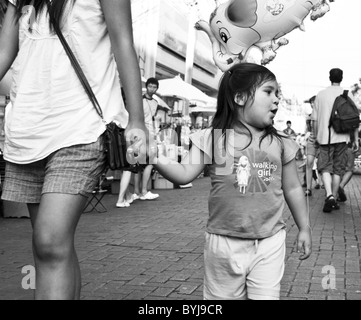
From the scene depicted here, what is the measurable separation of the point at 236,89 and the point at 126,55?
25.3 inches

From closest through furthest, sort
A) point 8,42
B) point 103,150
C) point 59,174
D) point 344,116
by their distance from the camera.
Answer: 1. point 59,174
2. point 103,150
3. point 8,42
4. point 344,116

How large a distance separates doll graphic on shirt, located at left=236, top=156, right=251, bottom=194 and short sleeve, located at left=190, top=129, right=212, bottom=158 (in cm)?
16

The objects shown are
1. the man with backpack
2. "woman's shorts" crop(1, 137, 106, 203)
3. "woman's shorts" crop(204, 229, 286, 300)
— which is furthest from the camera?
the man with backpack

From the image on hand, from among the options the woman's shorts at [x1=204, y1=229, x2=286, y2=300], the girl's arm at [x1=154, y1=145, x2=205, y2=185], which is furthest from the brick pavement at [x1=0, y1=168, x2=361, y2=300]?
the girl's arm at [x1=154, y1=145, x2=205, y2=185]

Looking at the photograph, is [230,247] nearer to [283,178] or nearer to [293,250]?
[283,178]

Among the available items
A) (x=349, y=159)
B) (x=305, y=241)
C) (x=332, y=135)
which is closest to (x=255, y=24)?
(x=332, y=135)

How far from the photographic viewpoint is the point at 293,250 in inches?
209

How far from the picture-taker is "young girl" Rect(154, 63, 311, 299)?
2.51 meters

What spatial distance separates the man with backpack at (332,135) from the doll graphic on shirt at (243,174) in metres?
5.61

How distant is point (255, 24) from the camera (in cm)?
648

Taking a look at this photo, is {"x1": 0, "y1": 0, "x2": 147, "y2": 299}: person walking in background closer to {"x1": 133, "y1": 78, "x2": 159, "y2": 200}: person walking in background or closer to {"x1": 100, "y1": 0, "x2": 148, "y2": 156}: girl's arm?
{"x1": 100, "y1": 0, "x2": 148, "y2": 156}: girl's arm

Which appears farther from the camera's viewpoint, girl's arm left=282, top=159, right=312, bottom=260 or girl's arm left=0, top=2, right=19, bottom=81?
girl's arm left=282, top=159, right=312, bottom=260

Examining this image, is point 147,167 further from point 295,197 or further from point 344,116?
point 295,197

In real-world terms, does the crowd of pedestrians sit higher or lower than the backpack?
lower
